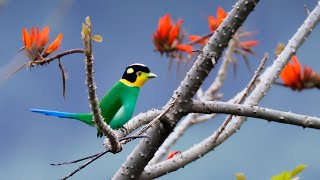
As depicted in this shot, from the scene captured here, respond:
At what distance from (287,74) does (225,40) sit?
911 millimetres

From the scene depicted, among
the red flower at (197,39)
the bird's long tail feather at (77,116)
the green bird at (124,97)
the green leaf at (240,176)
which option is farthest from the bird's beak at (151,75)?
the red flower at (197,39)

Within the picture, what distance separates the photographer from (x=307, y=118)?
59.9 inches

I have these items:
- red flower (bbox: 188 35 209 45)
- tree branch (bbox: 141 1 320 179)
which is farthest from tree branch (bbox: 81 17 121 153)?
red flower (bbox: 188 35 209 45)

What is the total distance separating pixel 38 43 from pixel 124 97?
231mm

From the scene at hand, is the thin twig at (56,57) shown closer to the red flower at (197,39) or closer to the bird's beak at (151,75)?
the bird's beak at (151,75)

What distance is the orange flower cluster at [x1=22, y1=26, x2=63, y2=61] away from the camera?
1.23 m

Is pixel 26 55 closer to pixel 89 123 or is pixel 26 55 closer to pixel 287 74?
pixel 89 123

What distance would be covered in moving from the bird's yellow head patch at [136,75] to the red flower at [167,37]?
2.86 feet

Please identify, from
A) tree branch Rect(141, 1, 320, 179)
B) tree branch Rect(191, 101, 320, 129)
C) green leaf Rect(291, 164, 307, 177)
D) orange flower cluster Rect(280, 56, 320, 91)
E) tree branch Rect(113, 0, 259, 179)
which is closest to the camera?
green leaf Rect(291, 164, 307, 177)

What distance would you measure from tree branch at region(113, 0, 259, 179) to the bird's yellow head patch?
7 cm

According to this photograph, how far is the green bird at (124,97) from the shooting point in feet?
4.61

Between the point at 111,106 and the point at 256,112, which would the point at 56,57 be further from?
the point at 256,112

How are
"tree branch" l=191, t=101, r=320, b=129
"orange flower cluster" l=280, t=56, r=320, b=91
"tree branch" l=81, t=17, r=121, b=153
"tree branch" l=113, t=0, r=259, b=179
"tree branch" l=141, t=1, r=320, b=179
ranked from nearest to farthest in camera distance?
"tree branch" l=81, t=17, r=121, b=153 → "tree branch" l=113, t=0, r=259, b=179 → "tree branch" l=191, t=101, r=320, b=129 → "tree branch" l=141, t=1, r=320, b=179 → "orange flower cluster" l=280, t=56, r=320, b=91

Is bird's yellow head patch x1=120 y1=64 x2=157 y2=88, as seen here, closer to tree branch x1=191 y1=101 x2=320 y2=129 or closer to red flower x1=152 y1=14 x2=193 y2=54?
tree branch x1=191 y1=101 x2=320 y2=129
